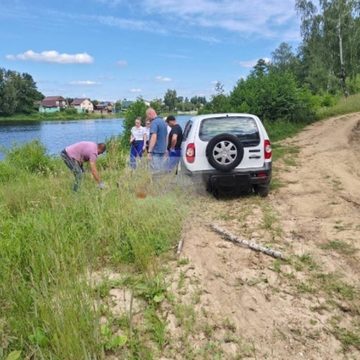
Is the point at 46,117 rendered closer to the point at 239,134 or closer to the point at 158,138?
the point at 158,138

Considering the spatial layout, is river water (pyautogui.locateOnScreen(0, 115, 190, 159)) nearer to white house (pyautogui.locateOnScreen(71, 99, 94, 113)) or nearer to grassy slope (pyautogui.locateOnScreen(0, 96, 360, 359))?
grassy slope (pyautogui.locateOnScreen(0, 96, 360, 359))

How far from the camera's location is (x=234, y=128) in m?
7.65

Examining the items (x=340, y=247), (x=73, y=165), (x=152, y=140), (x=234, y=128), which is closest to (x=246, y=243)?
(x=340, y=247)

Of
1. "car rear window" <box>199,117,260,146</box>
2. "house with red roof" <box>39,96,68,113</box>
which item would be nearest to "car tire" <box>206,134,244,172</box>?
"car rear window" <box>199,117,260,146</box>

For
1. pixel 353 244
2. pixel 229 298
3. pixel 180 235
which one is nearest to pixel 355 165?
pixel 353 244

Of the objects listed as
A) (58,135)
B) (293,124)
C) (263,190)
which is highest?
(58,135)

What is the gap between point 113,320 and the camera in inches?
134

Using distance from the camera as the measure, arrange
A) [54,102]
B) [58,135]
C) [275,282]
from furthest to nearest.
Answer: [54,102] → [58,135] → [275,282]

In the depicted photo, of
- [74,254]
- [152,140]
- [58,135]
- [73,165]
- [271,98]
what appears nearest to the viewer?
[74,254]

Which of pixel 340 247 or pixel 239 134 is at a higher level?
pixel 239 134

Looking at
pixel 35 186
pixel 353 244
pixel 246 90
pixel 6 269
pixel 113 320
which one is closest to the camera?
pixel 113 320

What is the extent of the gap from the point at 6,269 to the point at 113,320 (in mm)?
1090

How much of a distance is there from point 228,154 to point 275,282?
344 centimetres

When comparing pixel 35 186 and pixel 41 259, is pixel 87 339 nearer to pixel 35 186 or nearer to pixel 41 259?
pixel 41 259
